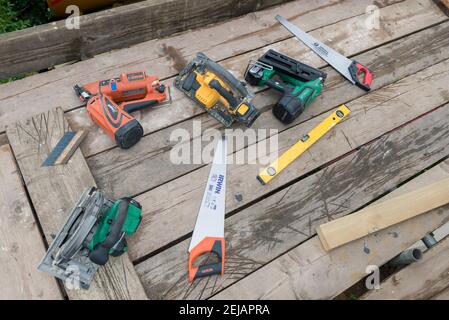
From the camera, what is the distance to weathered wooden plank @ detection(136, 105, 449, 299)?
209 cm

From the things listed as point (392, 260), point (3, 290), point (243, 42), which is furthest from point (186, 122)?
point (392, 260)

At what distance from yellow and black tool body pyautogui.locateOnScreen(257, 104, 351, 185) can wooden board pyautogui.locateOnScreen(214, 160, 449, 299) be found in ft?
1.80

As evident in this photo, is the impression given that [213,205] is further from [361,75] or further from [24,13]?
[24,13]

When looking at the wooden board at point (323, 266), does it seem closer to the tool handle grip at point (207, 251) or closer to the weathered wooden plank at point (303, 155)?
the tool handle grip at point (207, 251)

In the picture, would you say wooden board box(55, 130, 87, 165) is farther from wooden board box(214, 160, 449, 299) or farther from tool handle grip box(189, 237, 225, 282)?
wooden board box(214, 160, 449, 299)

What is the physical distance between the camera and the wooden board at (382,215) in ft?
7.46

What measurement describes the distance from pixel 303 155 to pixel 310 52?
1129mm

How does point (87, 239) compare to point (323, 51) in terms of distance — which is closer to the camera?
point (87, 239)

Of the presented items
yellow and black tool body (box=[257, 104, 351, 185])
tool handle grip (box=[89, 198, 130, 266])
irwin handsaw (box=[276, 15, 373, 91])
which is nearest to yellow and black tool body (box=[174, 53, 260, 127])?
yellow and black tool body (box=[257, 104, 351, 185])

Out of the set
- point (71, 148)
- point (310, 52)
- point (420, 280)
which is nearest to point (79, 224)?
point (71, 148)

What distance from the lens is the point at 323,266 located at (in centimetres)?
223

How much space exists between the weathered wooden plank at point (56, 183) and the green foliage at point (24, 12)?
2324 mm

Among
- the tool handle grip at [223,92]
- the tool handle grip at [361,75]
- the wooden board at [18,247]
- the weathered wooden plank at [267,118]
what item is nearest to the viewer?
the wooden board at [18,247]

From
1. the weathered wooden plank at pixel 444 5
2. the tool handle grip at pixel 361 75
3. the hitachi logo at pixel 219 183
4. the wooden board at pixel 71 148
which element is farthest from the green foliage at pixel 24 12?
the weathered wooden plank at pixel 444 5
